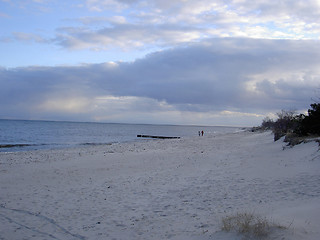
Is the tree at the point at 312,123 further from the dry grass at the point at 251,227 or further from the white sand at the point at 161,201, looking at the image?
the dry grass at the point at 251,227

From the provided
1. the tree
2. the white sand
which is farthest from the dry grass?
the tree

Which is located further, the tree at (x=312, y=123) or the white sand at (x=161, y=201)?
the tree at (x=312, y=123)

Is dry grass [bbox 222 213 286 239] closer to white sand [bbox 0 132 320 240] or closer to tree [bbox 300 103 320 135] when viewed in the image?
white sand [bbox 0 132 320 240]

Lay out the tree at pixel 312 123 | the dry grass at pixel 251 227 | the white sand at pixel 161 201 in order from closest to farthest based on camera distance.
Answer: the dry grass at pixel 251 227 < the white sand at pixel 161 201 < the tree at pixel 312 123

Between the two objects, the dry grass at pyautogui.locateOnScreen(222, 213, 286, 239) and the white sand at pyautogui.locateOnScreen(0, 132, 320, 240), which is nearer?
the dry grass at pyautogui.locateOnScreen(222, 213, 286, 239)

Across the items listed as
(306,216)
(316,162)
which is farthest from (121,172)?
(306,216)

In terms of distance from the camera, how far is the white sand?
6.40 meters

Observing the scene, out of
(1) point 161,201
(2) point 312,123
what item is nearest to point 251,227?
(1) point 161,201

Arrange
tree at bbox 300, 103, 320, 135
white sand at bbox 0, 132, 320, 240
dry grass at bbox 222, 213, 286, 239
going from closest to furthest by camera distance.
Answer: dry grass at bbox 222, 213, 286, 239
white sand at bbox 0, 132, 320, 240
tree at bbox 300, 103, 320, 135

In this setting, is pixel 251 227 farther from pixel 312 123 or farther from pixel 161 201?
pixel 312 123

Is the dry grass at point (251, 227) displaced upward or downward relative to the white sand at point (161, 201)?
upward

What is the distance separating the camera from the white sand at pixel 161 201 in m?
6.40

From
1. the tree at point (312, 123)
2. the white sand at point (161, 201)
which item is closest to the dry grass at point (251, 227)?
the white sand at point (161, 201)

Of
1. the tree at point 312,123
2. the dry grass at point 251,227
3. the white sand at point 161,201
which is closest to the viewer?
the dry grass at point 251,227
